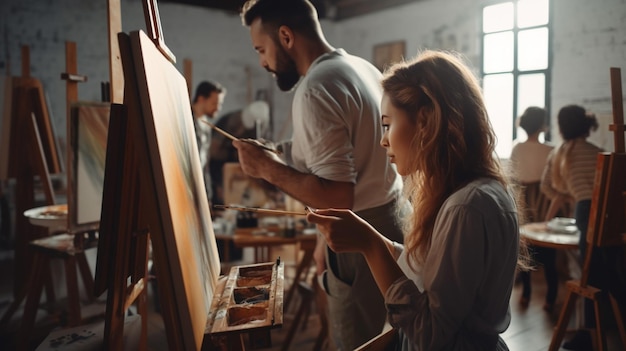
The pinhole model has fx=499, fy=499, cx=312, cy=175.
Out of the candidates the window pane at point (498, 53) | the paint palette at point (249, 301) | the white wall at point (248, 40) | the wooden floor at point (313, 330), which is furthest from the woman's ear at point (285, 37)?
the window pane at point (498, 53)

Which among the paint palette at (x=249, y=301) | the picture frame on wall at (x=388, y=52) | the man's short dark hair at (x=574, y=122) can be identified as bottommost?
the paint palette at (x=249, y=301)

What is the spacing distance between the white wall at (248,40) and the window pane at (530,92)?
0.19 m

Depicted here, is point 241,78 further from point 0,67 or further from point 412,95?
point 412,95

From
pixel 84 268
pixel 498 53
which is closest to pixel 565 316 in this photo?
pixel 84 268

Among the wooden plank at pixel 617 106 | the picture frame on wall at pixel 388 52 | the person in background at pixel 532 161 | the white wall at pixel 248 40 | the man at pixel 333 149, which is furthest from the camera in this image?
the picture frame on wall at pixel 388 52

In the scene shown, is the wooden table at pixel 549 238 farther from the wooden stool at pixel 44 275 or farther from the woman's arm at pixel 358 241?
the wooden stool at pixel 44 275

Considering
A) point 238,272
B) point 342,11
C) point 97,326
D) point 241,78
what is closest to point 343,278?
point 238,272

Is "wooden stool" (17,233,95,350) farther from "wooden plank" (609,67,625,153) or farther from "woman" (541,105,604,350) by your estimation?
"woman" (541,105,604,350)

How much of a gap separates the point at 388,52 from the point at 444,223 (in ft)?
20.6

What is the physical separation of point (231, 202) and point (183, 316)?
374 cm

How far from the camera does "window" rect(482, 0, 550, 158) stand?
537 cm

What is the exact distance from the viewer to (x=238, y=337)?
3.37 ft

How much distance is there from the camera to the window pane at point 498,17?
5660 mm

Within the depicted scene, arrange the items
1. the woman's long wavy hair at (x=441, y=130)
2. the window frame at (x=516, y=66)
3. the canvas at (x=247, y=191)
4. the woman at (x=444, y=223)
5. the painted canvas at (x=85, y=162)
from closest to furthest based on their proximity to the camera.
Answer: the woman at (x=444, y=223)
the woman's long wavy hair at (x=441, y=130)
the painted canvas at (x=85, y=162)
the canvas at (x=247, y=191)
the window frame at (x=516, y=66)
